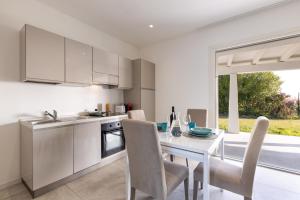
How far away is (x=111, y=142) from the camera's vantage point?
2701 millimetres

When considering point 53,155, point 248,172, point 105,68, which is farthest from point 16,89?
point 248,172

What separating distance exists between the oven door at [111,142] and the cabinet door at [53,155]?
556 millimetres

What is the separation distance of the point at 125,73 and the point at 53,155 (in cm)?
199

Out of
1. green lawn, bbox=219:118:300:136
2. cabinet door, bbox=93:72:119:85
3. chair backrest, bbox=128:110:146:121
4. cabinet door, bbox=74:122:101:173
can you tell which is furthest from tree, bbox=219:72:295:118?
cabinet door, bbox=74:122:101:173

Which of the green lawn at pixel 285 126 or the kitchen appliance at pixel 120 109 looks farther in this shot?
the kitchen appliance at pixel 120 109

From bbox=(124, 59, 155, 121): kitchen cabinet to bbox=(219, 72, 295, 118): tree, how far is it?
61.2 inches

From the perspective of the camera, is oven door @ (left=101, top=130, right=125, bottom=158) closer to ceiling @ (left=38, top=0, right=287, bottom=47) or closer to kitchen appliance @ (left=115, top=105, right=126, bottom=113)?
kitchen appliance @ (left=115, top=105, right=126, bottom=113)

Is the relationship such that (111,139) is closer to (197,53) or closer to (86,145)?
(86,145)

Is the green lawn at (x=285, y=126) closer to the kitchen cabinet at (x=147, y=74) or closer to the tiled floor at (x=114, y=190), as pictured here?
the tiled floor at (x=114, y=190)

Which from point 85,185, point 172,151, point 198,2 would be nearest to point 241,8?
point 198,2

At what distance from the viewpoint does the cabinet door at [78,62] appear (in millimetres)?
2256

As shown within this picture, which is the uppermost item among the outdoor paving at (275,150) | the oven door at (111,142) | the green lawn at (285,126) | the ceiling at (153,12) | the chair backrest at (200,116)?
the ceiling at (153,12)

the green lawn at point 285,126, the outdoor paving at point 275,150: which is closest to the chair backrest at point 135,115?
the outdoor paving at point 275,150

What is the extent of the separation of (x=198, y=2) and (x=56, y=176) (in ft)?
10.3
